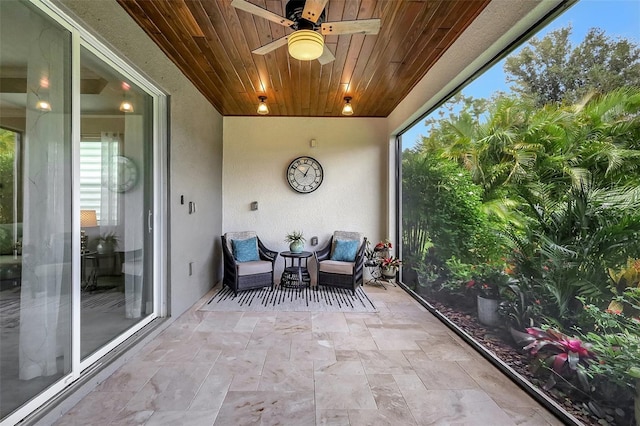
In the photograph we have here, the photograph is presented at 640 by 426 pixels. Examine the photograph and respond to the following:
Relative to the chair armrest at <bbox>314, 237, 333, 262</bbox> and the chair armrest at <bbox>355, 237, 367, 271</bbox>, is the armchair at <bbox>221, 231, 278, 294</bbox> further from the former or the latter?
the chair armrest at <bbox>355, 237, 367, 271</bbox>

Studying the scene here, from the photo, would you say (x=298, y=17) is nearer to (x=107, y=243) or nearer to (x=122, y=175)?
(x=122, y=175)

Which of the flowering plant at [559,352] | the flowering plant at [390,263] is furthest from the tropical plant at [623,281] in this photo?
the flowering plant at [390,263]

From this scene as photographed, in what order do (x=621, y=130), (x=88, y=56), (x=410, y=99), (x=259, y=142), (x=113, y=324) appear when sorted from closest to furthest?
(x=621, y=130) < (x=88, y=56) < (x=113, y=324) < (x=410, y=99) < (x=259, y=142)

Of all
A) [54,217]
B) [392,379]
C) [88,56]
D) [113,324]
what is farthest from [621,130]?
[113,324]

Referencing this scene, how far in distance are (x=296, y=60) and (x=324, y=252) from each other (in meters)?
2.73

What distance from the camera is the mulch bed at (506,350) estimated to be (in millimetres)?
1612

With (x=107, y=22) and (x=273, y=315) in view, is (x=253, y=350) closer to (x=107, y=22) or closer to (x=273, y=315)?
(x=273, y=315)

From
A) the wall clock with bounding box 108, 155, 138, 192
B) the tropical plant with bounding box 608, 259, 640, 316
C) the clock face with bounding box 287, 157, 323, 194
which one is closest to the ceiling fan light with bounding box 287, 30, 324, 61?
the wall clock with bounding box 108, 155, 138, 192

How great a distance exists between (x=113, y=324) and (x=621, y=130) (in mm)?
3580

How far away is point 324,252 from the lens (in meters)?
4.42

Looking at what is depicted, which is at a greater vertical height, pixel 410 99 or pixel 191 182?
pixel 410 99

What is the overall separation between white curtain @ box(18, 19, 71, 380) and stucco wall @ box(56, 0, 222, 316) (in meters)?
0.40

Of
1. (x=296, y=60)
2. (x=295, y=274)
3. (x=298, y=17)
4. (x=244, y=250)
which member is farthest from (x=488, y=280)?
(x=244, y=250)

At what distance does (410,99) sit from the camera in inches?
145
